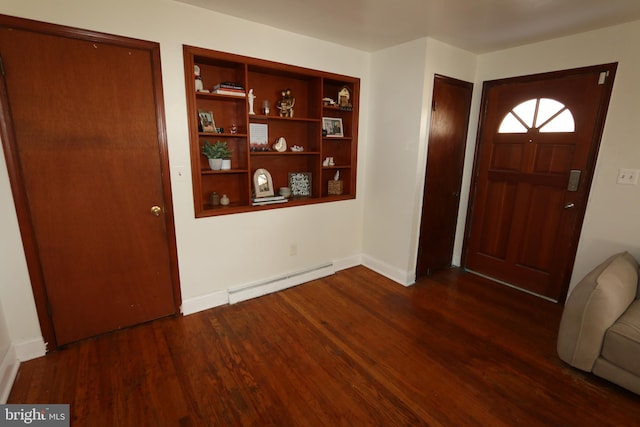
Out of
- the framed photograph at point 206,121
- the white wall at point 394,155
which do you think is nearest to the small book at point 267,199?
the framed photograph at point 206,121

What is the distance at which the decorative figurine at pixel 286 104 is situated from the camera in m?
2.82

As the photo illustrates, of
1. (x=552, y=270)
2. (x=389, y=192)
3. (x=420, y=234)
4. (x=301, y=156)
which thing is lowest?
(x=552, y=270)

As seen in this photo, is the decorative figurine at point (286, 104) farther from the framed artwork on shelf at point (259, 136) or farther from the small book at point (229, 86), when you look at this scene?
the small book at point (229, 86)

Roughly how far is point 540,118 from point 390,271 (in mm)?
2004

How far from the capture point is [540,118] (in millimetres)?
2740

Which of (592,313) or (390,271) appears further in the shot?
(390,271)

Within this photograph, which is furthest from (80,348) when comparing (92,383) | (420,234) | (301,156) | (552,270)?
(552,270)

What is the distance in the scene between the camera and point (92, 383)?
1783mm

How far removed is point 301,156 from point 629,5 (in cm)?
261

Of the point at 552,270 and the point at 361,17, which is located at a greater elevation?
the point at 361,17

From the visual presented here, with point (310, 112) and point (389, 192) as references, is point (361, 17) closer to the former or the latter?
point (310, 112)

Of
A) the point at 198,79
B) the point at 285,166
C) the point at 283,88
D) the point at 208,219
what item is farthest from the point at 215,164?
the point at 283,88

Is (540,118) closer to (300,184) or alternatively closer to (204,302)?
(300,184)

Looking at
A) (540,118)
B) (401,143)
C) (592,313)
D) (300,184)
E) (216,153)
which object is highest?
(540,118)
